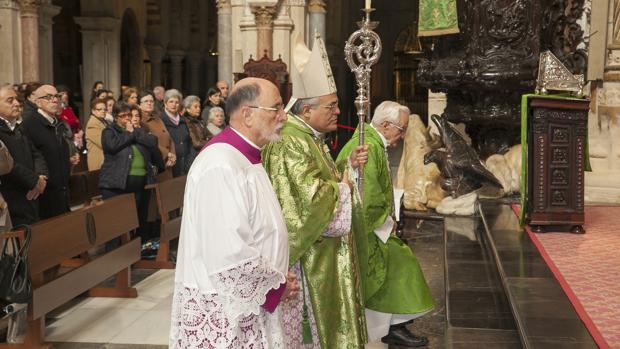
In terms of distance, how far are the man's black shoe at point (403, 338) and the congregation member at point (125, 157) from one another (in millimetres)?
3438

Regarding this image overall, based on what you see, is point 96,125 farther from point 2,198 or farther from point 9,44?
point 9,44

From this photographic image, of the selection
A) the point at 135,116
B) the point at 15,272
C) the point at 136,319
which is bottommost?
the point at 136,319

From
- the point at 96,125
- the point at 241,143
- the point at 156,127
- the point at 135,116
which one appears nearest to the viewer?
the point at 241,143

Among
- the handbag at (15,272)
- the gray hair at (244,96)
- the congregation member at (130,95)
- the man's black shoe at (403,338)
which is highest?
the gray hair at (244,96)

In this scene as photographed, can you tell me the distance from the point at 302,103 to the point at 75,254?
2.22 metres

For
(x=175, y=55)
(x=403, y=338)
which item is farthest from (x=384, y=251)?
(x=175, y=55)

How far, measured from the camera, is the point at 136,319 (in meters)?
5.93

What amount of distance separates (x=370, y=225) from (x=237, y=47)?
11079mm

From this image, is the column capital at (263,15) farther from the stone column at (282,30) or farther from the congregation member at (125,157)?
the congregation member at (125,157)

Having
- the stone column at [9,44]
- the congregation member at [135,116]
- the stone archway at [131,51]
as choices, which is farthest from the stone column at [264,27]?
the stone archway at [131,51]

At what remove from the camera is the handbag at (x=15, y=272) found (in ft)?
15.5

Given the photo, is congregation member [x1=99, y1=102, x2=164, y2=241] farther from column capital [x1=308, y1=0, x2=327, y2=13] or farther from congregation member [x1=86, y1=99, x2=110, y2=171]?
column capital [x1=308, y1=0, x2=327, y2=13]

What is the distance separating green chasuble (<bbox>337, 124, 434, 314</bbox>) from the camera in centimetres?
461

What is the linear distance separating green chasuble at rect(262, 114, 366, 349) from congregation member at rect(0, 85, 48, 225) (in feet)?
8.29
